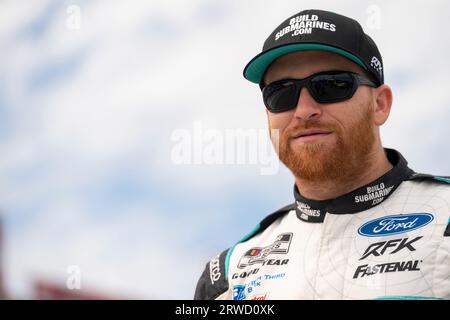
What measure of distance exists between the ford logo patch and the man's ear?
2.20 feet

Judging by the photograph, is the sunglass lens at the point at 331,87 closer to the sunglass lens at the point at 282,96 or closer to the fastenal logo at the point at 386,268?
the sunglass lens at the point at 282,96

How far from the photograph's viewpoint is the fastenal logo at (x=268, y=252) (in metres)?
4.08

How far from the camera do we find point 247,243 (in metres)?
4.48

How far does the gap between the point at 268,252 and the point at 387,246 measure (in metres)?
0.86

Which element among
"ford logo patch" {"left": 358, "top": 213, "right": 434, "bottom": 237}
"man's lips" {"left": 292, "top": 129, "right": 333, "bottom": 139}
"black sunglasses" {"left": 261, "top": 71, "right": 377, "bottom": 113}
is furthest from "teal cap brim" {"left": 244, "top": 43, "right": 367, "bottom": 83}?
"ford logo patch" {"left": 358, "top": 213, "right": 434, "bottom": 237}

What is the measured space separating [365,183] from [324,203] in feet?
0.94

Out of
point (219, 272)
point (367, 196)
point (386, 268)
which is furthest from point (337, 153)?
point (219, 272)

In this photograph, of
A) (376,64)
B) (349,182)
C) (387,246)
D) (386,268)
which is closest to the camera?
(386,268)

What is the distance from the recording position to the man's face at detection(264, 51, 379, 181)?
3.88m

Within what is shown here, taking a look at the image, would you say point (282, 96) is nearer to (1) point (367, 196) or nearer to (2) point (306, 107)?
(2) point (306, 107)

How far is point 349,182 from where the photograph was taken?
396cm

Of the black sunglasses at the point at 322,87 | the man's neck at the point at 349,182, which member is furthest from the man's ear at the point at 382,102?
the man's neck at the point at 349,182
